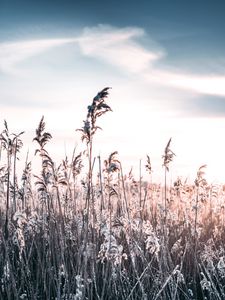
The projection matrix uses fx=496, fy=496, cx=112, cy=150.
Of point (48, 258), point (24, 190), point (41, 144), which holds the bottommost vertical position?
point (48, 258)

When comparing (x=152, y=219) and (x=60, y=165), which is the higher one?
(x=60, y=165)

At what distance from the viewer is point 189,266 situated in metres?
6.05

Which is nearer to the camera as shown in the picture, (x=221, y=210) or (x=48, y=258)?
(x=48, y=258)

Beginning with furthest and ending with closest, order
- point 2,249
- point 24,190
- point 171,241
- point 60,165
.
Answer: point 171,241 < point 24,190 < point 60,165 < point 2,249

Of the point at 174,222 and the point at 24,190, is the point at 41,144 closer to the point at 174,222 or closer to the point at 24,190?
the point at 24,190

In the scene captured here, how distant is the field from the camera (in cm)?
409

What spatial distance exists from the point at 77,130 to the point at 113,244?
0.98 m

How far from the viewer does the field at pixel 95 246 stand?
4.09 m

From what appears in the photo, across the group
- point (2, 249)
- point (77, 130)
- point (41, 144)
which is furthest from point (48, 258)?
point (77, 130)

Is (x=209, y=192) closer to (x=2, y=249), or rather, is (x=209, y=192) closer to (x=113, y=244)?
(x=2, y=249)

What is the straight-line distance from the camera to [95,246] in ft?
16.7

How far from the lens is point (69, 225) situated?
21.0ft

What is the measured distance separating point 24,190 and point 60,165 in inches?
29.3

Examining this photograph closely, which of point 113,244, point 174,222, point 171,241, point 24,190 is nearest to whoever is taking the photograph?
point 113,244
